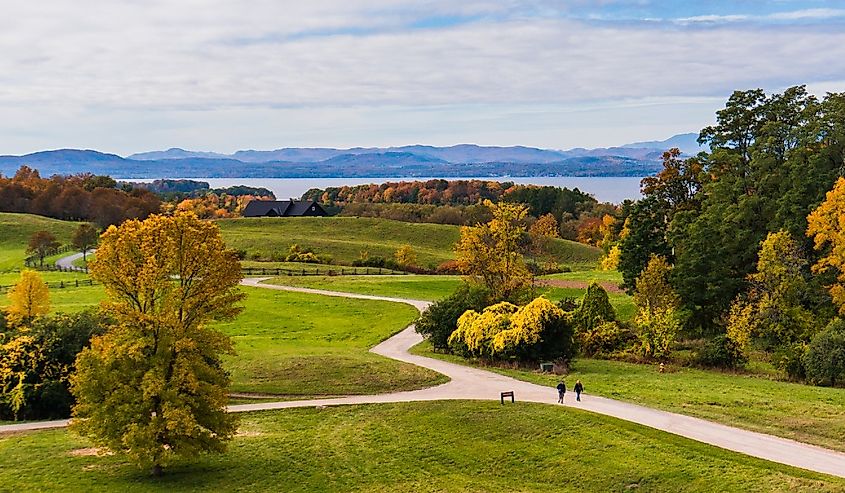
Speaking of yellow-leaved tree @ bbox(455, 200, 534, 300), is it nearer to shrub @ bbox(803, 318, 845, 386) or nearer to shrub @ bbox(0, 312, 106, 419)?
shrub @ bbox(803, 318, 845, 386)

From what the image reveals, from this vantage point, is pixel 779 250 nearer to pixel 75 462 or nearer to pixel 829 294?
pixel 829 294

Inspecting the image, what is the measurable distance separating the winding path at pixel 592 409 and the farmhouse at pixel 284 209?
9773 centimetres

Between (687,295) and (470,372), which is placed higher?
(687,295)

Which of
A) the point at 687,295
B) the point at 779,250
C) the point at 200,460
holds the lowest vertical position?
the point at 200,460

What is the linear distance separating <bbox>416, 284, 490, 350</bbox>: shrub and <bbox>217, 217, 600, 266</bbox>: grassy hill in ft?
155

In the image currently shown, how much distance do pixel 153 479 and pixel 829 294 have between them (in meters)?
34.3

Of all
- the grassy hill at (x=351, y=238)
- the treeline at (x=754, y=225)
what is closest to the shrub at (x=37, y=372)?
the treeline at (x=754, y=225)

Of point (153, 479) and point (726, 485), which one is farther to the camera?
point (153, 479)

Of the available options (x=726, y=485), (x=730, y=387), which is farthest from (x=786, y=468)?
(x=730, y=387)

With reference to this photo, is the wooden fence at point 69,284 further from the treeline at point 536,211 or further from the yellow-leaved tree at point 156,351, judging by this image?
the treeline at point 536,211

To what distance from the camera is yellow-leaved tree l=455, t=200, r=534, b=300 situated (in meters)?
47.1

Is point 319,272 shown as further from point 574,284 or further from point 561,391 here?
point 561,391

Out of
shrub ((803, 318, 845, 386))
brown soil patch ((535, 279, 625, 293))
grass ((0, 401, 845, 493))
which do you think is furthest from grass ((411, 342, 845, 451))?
brown soil patch ((535, 279, 625, 293))

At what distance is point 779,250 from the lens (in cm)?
4112
